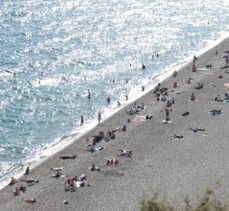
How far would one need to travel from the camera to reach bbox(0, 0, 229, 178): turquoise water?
53.5 meters

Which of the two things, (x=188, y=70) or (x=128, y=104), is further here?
(x=188, y=70)

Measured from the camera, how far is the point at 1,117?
178ft

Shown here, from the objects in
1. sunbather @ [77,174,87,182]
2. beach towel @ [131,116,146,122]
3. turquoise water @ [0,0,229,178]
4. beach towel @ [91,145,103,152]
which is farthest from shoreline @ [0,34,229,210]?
turquoise water @ [0,0,229,178]

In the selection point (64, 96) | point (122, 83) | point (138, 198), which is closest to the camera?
point (138, 198)

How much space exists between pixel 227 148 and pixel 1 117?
2196cm

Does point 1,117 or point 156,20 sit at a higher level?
point 156,20

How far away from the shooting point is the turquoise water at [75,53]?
5347 centimetres

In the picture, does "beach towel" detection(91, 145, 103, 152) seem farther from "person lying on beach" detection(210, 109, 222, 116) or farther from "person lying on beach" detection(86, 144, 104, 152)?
"person lying on beach" detection(210, 109, 222, 116)

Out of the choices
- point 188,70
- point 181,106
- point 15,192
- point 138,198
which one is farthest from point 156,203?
point 188,70

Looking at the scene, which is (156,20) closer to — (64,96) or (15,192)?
(64,96)

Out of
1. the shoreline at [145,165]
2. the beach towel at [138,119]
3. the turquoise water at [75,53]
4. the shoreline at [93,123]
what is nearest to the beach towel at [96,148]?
the shoreline at [145,165]

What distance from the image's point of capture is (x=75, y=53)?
245 feet

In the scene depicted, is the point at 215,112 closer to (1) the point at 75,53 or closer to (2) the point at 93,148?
(2) the point at 93,148

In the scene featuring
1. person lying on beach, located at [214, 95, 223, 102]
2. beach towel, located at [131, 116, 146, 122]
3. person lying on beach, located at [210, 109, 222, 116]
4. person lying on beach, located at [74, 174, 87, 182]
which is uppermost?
person lying on beach, located at [214, 95, 223, 102]
